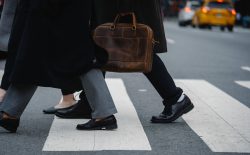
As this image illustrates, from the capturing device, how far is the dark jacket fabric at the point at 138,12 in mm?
5238

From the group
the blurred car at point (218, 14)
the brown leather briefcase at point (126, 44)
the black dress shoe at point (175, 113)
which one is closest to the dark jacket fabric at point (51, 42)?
the brown leather briefcase at point (126, 44)

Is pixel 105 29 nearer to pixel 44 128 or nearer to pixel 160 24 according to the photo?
pixel 160 24

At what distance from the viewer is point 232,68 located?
1112 centimetres

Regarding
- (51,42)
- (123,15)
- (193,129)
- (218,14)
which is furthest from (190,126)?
(218,14)

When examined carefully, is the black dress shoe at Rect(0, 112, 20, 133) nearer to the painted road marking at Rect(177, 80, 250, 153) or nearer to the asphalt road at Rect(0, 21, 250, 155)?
the asphalt road at Rect(0, 21, 250, 155)

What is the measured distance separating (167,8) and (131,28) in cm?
6545

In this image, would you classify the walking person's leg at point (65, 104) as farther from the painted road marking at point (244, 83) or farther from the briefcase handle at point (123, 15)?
the painted road marking at point (244, 83)

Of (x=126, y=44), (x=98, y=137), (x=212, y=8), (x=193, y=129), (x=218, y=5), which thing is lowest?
(x=212, y=8)

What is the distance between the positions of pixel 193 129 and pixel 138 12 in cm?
97

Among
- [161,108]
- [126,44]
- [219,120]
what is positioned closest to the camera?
[126,44]

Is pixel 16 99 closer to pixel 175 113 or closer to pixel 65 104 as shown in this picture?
pixel 65 104

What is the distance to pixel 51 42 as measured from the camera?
480 cm

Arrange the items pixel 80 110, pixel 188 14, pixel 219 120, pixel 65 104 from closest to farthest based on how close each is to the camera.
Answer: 1. pixel 80 110
2. pixel 219 120
3. pixel 65 104
4. pixel 188 14

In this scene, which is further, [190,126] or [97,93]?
[190,126]
